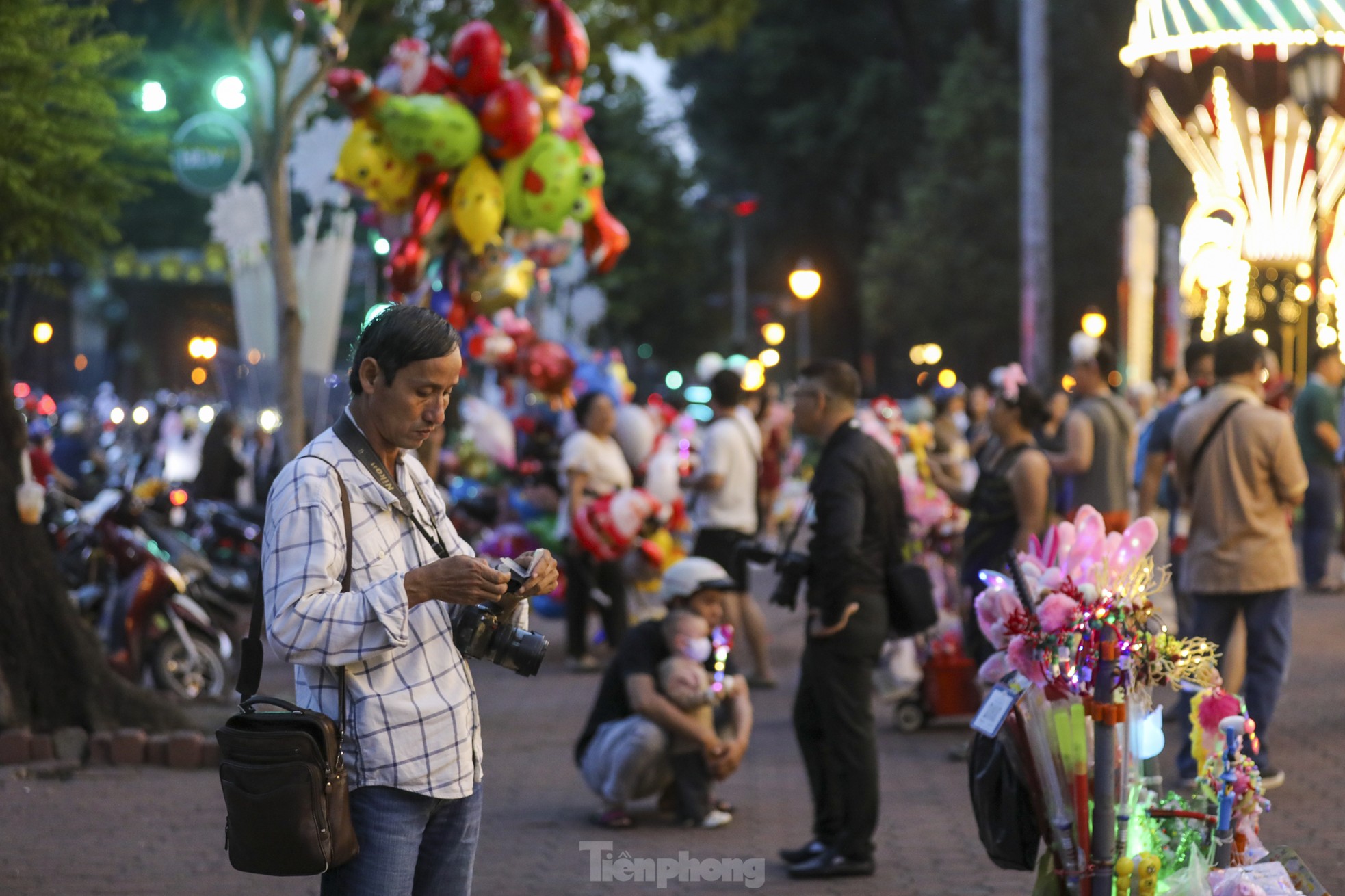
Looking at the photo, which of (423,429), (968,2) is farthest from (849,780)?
(968,2)

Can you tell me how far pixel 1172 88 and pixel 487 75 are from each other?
16.2 metres

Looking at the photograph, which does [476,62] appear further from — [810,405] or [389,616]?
[389,616]

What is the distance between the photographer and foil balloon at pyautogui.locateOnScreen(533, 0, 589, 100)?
1157cm

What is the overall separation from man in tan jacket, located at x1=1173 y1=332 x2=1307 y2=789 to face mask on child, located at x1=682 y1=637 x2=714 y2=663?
2188 mm

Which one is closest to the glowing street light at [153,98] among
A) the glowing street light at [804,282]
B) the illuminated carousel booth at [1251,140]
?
the illuminated carousel booth at [1251,140]

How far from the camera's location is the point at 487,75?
10922mm

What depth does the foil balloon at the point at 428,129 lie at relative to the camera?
10461 mm

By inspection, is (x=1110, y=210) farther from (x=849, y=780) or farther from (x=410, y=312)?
(x=410, y=312)

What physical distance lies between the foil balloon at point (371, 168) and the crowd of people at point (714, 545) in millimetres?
1978

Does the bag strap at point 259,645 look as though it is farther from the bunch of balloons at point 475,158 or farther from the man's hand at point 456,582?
the bunch of balloons at point 475,158

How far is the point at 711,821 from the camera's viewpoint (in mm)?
7141

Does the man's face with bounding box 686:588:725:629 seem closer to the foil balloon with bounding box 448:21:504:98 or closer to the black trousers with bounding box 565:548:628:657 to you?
the black trousers with bounding box 565:548:628:657

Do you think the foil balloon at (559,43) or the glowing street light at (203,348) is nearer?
the foil balloon at (559,43)

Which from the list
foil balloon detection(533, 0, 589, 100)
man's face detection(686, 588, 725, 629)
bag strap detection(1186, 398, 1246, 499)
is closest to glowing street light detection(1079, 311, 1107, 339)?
foil balloon detection(533, 0, 589, 100)
